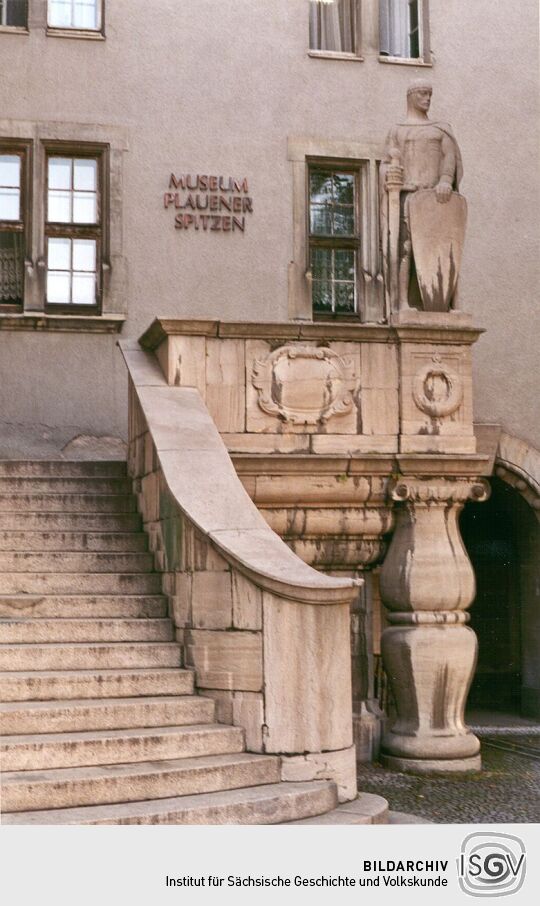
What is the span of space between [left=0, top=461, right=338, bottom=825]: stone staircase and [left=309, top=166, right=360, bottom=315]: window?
587 cm

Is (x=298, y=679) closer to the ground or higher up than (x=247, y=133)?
closer to the ground

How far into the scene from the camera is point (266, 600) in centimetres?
650

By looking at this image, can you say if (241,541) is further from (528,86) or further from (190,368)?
(528,86)

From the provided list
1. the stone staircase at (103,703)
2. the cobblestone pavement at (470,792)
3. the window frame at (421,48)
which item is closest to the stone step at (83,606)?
the stone staircase at (103,703)

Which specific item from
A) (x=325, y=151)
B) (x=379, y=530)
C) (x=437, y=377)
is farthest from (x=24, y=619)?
(x=325, y=151)

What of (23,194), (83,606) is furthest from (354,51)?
(83,606)

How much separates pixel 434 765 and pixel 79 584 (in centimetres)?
274

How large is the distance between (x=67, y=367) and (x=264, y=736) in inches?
280

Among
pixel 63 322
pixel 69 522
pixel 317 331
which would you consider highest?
pixel 63 322

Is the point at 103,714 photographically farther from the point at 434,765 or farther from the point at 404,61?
the point at 404,61

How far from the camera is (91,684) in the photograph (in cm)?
668

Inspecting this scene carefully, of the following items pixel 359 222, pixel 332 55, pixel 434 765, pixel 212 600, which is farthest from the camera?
pixel 359 222

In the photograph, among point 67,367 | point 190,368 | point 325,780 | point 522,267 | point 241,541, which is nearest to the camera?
point 325,780

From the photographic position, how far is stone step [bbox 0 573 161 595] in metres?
7.75
